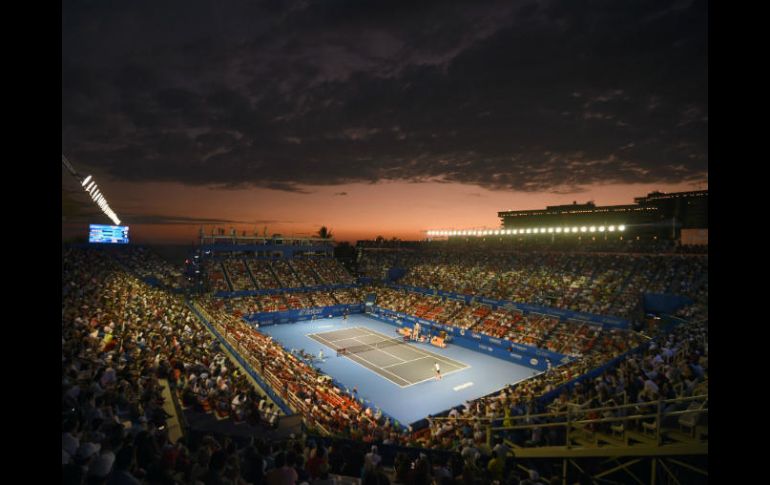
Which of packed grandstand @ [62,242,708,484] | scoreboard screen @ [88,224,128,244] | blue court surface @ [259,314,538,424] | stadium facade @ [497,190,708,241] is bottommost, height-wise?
blue court surface @ [259,314,538,424]

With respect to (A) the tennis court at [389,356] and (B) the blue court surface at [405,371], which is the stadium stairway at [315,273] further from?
(A) the tennis court at [389,356]

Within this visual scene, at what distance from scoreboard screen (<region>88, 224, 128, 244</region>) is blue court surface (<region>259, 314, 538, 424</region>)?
26.2 metres

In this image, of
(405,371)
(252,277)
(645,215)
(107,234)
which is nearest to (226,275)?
(252,277)

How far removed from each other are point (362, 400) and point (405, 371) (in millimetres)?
7115

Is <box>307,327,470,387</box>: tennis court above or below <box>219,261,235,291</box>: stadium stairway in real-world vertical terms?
below

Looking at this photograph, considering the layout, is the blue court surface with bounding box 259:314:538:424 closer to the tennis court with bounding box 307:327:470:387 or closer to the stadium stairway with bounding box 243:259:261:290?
the tennis court with bounding box 307:327:470:387

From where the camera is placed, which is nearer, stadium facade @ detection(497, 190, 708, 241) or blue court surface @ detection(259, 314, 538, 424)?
blue court surface @ detection(259, 314, 538, 424)

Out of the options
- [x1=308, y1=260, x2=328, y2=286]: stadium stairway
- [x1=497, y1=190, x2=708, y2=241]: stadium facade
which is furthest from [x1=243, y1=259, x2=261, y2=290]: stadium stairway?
[x1=497, y1=190, x2=708, y2=241]: stadium facade

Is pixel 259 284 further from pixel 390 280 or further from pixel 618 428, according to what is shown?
pixel 618 428

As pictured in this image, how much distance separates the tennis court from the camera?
25328mm

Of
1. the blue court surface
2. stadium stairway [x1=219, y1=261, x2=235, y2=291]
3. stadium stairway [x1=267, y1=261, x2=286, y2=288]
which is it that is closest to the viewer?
the blue court surface

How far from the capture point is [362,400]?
19328mm
